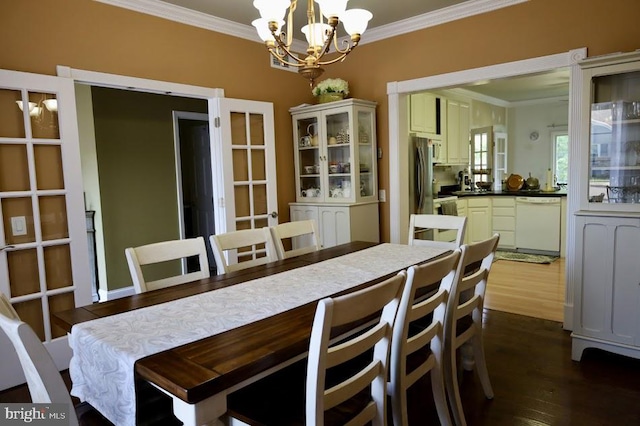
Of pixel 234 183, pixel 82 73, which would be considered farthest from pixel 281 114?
pixel 82 73

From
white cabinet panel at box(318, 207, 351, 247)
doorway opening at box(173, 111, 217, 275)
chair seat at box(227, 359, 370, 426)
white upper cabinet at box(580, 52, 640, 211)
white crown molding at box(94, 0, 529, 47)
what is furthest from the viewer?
doorway opening at box(173, 111, 217, 275)

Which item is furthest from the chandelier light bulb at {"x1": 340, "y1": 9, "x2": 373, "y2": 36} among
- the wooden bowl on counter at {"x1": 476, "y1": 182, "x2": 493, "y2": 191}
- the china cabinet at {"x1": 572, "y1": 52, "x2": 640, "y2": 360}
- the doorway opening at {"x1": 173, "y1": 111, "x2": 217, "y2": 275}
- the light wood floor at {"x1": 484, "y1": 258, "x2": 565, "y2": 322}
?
the wooden bowl on counter at {"x1": 476, "y1": 182, "x2": 493, "y2": 191}

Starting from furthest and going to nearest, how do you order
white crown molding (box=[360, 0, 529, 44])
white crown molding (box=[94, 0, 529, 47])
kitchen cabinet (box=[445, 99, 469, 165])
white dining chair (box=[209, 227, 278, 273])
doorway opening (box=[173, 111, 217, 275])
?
1. kitchen cabinet (box=[445, 99, 469, 165])
2. doorway opening (box=[173, 111, 217, 275])
3. white crown molding (box=[360, 0, 529, 44])
4. white crown molding (box=[94, 0, 529, 47])
5. white dining chair (box=[209, 227, 278, 273])

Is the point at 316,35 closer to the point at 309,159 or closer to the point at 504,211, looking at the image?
the point at 309,159

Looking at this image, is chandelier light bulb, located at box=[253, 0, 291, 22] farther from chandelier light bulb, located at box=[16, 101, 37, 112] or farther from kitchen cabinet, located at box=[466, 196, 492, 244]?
kitchen cabinet, located at box=[466, 196, 492, 244]

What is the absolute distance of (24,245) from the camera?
264 cm

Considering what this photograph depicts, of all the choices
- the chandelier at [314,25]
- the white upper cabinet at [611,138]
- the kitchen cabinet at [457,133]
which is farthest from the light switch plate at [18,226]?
the kitchen cabinet at [457,133]

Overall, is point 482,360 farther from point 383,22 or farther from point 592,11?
point 383,22

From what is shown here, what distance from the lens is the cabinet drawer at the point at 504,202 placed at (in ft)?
19.9

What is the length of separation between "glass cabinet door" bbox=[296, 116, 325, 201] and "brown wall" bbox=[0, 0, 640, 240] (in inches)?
4.8

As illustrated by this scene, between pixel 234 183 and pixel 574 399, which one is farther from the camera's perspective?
pixel 234 183

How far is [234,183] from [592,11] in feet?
10.1

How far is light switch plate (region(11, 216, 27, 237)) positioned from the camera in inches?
103

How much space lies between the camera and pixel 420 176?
4555mm
